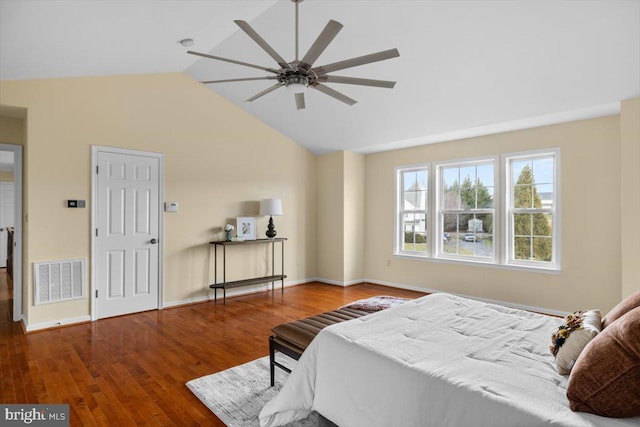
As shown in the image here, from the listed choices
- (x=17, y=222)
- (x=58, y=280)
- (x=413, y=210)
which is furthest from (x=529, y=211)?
(x=17, y=222)

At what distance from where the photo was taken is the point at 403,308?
8.37ft

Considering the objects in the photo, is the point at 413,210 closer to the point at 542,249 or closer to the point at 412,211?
the point at 412,211

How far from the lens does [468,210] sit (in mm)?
5500

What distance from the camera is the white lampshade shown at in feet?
18.9

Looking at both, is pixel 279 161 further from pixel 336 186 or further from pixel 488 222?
pixel 488 222

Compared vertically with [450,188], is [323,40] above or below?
above

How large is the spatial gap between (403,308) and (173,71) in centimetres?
444

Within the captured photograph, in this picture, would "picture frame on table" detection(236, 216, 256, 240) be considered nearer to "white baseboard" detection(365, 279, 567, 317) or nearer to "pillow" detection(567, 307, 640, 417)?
"white baseboard" detection(365, 279, 567, 317)

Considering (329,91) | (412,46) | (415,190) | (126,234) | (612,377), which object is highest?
(412,46)

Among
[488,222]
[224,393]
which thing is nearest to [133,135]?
[224,393]

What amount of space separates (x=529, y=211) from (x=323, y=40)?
13.3 feet

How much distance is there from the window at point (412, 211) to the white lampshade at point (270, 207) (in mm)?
2193

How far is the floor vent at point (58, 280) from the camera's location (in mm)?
4004

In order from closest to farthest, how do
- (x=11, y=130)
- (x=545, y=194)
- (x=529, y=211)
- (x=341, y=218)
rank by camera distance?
(x=11, y=130) < (x=545, y=194) < (x=529, y=211) < (x=341, y=218)
